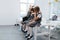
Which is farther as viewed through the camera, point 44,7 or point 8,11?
point 8,11

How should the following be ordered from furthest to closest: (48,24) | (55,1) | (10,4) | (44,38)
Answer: (10,4)
(55,1)
(44,38)
(48,24)

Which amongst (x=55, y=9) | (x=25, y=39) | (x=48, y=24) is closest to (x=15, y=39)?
(x=25, y=39)

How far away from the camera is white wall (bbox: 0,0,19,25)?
717 cm

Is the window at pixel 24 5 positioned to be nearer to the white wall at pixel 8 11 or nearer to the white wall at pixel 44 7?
the white wall at pixel 8 11

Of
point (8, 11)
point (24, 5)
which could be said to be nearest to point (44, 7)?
point (24, 5)

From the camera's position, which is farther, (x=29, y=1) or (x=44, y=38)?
(x=29, y=1)

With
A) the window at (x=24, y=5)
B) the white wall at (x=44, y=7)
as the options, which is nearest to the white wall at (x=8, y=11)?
the window at (x=24, y=5)

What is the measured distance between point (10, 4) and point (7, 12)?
461 mm

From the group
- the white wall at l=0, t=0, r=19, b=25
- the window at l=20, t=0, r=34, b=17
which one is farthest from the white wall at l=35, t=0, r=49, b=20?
the white wall at l=0, t=0, r=19, b=25

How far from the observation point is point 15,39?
4.74m

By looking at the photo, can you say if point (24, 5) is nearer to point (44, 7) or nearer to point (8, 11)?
point (8, 11)

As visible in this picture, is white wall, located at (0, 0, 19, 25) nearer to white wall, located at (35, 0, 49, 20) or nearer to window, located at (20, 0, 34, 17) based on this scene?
window, located at (20, 0, 34, 17)

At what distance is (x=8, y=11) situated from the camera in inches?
285

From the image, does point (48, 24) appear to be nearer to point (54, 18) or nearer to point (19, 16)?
point (54, 18)
